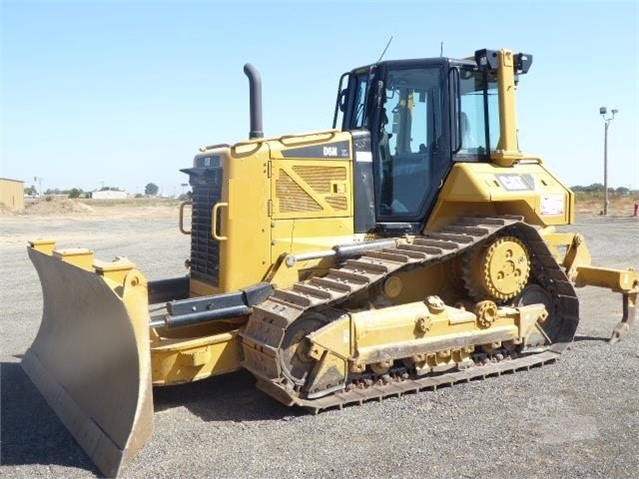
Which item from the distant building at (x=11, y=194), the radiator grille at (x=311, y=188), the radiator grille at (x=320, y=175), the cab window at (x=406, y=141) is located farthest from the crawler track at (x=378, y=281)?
the distant building at (x=11, y=194)

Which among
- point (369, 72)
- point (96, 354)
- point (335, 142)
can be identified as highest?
point (369, 72)

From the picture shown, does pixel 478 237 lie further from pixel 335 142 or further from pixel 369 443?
pixel 369 443

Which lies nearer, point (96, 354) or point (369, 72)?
point (96, 354)

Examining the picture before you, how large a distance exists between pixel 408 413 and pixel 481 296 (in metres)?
1.85

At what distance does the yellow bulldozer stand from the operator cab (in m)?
0.02

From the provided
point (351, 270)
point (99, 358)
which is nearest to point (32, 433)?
point (99, 358)

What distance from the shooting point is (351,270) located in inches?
241

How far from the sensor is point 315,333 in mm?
5605

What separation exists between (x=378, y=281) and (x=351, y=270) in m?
0.31

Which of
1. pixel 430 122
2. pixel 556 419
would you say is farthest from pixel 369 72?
pixel 556 419

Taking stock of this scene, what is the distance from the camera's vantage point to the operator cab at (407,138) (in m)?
6.86

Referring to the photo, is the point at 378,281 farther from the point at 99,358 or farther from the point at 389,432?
the point at 99,358

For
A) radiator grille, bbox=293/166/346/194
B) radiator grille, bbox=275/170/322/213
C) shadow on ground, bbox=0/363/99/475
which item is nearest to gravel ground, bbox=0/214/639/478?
shadow on ground, bbox=0/363/99/475

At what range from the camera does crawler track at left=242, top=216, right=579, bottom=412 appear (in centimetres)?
551
